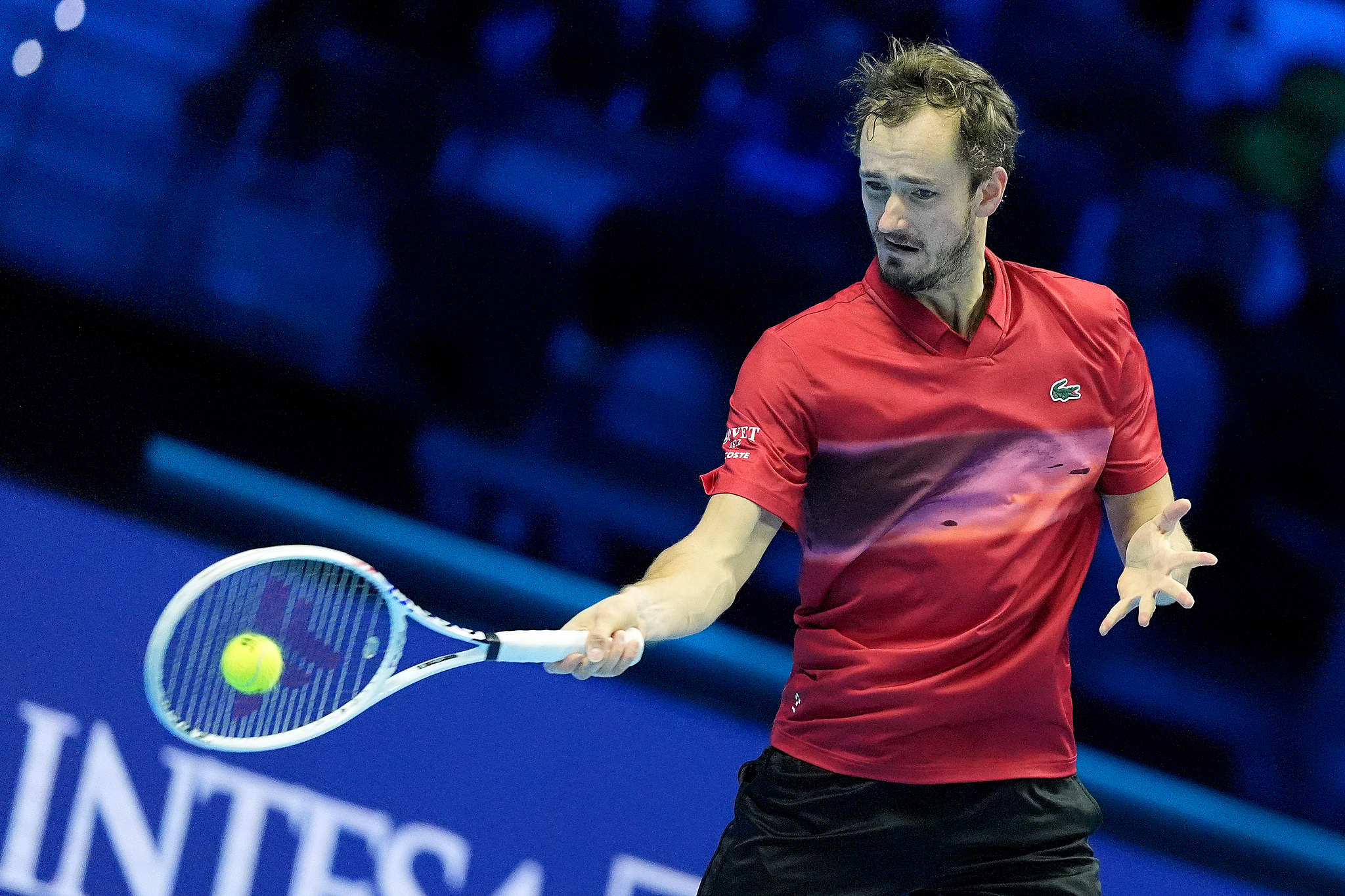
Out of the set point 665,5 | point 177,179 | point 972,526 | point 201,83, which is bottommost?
point 972,526

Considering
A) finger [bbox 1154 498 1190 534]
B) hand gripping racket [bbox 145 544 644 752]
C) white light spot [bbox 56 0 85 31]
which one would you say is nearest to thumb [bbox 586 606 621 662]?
hand gripping racket [bbox 145 544 644 752]

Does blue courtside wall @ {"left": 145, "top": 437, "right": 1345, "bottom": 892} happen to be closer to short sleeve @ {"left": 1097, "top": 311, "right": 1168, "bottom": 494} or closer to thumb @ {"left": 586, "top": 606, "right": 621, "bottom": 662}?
short sleeve @ {"left": 1097, "top": 311, "right": 1168, "bottom": 494}

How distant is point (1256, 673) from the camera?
12.0 ft

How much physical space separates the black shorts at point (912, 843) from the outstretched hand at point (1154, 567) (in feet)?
1.10

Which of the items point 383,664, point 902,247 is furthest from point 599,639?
point 902,247

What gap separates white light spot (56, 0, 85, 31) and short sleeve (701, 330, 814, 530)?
2149mm

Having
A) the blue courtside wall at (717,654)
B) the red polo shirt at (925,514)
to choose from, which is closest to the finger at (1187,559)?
the red polo shirt at (925,514)

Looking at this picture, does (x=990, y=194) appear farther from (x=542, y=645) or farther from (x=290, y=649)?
(x=290, y=649)

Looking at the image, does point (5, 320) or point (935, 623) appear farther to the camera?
point (5, 320)

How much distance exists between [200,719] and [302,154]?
1.74 metres

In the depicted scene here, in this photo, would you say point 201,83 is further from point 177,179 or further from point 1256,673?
point 1256,673

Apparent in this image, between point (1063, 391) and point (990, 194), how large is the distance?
1.16 feet

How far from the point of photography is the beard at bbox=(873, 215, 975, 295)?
2.49 metres

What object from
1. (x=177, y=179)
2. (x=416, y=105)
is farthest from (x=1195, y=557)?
(x=177, y=179)
